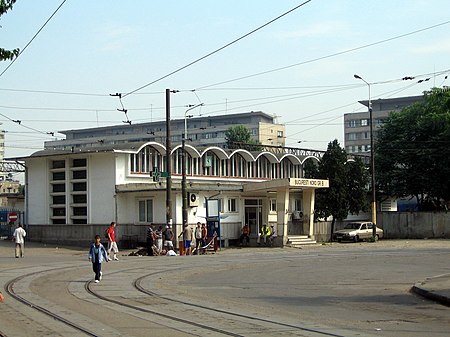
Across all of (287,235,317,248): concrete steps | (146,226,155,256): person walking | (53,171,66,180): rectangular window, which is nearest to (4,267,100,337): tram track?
(146,226,155,256): person walking

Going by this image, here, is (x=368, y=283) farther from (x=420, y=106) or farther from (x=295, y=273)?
(x=420, y=106)

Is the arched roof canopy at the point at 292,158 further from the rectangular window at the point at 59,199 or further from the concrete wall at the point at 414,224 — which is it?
the rectangular window at the point at 59,199

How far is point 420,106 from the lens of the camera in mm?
66125

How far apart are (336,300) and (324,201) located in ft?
121

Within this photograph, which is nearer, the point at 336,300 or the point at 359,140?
the point at 336,300

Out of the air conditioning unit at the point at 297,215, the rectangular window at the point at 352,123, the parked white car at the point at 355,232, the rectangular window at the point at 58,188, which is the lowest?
the parked white car at the point at 355,232

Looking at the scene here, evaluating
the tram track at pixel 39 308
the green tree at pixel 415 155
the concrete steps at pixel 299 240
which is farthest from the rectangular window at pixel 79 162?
the green tree at pixel 415 155

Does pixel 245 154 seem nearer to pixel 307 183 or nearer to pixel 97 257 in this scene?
pixel 307 183

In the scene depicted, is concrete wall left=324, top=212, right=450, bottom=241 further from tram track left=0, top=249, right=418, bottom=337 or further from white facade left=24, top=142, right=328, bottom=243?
tram track left=0, top=249, right=418, bottom=337

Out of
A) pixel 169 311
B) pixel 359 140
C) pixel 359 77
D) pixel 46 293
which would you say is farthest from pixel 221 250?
pixel 359 140

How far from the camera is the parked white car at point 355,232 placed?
54.1 metres

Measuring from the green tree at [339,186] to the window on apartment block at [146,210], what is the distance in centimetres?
1338

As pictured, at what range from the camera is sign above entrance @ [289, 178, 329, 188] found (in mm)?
46713

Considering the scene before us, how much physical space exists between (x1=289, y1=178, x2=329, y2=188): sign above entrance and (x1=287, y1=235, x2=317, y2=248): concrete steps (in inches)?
147
